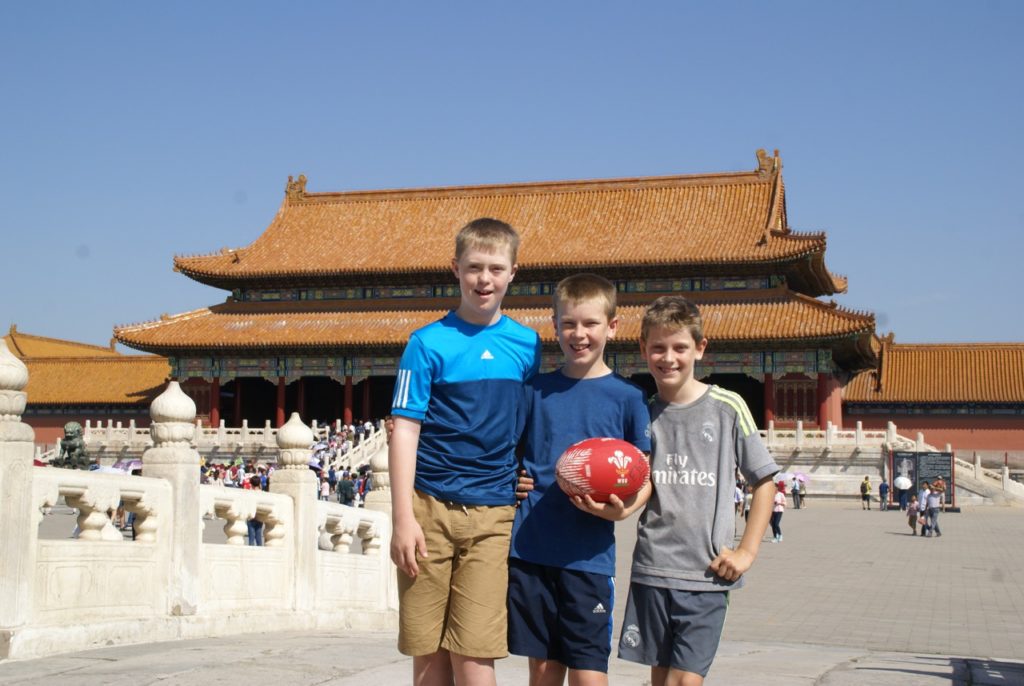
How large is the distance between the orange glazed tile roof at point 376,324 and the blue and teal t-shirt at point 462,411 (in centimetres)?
3492

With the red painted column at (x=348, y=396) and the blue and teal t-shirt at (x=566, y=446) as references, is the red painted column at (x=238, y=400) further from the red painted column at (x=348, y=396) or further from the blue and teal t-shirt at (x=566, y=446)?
the blue and teal t-shirt at (x=566, y=446)

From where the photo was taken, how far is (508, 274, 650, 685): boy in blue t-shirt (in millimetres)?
4758

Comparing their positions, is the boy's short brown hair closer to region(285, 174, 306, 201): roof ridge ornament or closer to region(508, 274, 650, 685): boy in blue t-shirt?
region(508, 274, 650, 685): boy in blue t-shirt

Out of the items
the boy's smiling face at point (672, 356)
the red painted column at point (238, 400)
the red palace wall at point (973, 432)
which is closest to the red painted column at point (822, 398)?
the red palace wall at point (973, 432)

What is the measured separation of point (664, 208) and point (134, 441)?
19.9m

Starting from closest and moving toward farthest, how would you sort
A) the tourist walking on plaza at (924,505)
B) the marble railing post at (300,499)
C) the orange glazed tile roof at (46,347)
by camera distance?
the marble railing post at (300,499) < the tourist walking on plaza at (924,505) < the orange glazed tile roof at (46,347)

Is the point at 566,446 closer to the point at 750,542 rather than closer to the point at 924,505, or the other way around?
the point at 750,542

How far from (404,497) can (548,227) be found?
42.2 metres

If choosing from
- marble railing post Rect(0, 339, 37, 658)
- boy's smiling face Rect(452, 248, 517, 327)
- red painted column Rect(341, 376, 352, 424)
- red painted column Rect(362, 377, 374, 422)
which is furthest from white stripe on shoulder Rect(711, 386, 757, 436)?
red painted column Rect(362, 377, 374, 422)

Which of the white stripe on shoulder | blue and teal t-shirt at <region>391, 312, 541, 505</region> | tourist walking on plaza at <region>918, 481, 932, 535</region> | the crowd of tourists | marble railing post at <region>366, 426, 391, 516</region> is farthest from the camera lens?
the crowd of tourists

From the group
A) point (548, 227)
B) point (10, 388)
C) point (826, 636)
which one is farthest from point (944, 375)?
point (10, 388)

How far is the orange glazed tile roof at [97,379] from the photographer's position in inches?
1897

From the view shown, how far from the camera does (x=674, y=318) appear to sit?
5.02 meters

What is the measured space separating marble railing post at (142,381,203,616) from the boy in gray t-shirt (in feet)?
15.6
